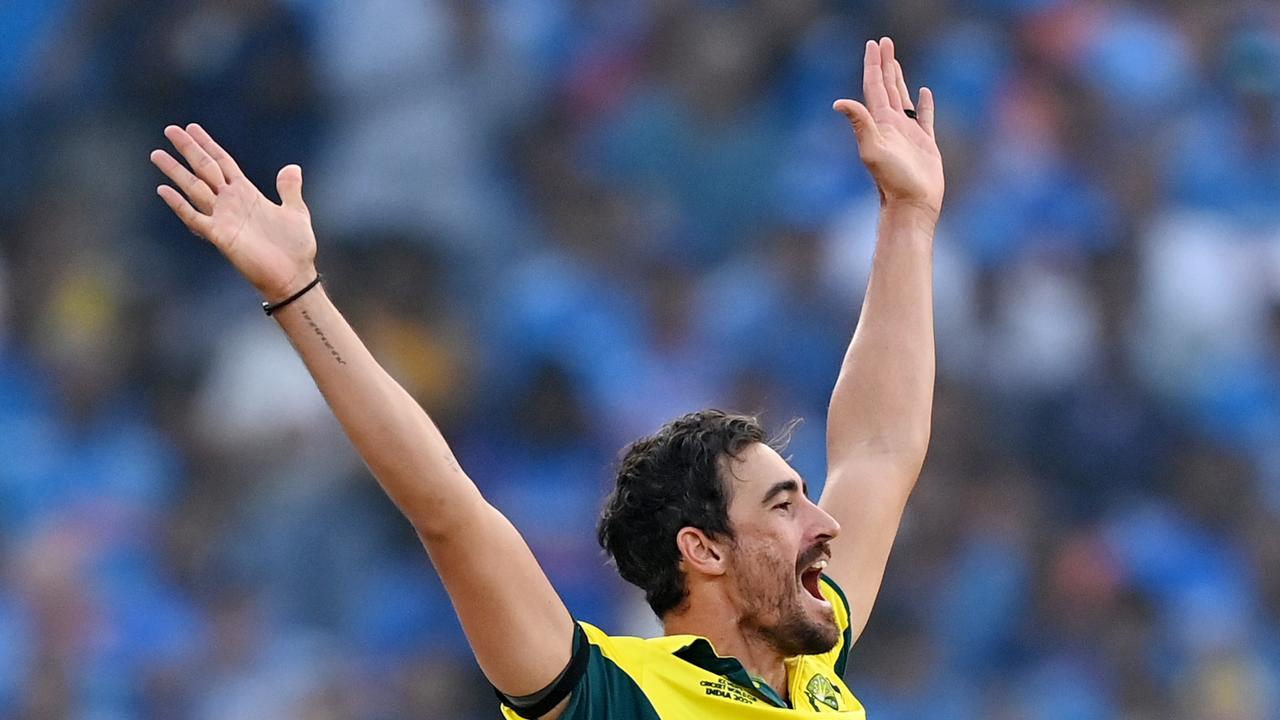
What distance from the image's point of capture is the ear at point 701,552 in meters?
3.62

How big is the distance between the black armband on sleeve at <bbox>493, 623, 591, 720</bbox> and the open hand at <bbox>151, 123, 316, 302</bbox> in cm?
76

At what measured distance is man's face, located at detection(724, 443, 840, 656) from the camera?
11.6 ft

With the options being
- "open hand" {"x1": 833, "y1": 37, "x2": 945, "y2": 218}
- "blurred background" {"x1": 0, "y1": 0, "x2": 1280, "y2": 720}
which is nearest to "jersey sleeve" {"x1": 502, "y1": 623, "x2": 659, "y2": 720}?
"open hand" {"x1": 833, "y1": 37, "x2": 945, "y2": 218}

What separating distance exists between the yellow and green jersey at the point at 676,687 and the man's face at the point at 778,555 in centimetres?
10

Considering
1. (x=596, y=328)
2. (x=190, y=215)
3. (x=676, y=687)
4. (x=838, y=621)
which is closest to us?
(x=190, y=215)

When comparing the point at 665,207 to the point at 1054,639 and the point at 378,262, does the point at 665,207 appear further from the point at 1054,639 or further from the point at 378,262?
the point at 1054,639

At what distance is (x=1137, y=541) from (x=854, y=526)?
3.62 meters

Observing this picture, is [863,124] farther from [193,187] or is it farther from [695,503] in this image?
[193,187]

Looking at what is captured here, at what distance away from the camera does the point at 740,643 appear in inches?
143

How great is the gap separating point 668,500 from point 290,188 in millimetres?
972

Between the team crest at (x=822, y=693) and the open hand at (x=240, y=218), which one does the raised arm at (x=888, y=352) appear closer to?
the team crest at (x=822, y=693)

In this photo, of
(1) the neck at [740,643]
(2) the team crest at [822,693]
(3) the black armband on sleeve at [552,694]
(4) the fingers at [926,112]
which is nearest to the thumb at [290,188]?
(3) the black armband on sleeve at [552,694]

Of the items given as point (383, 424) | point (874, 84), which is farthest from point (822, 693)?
point (874, 84)

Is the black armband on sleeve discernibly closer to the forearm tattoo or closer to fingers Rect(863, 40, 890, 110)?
the forearm tattoo
